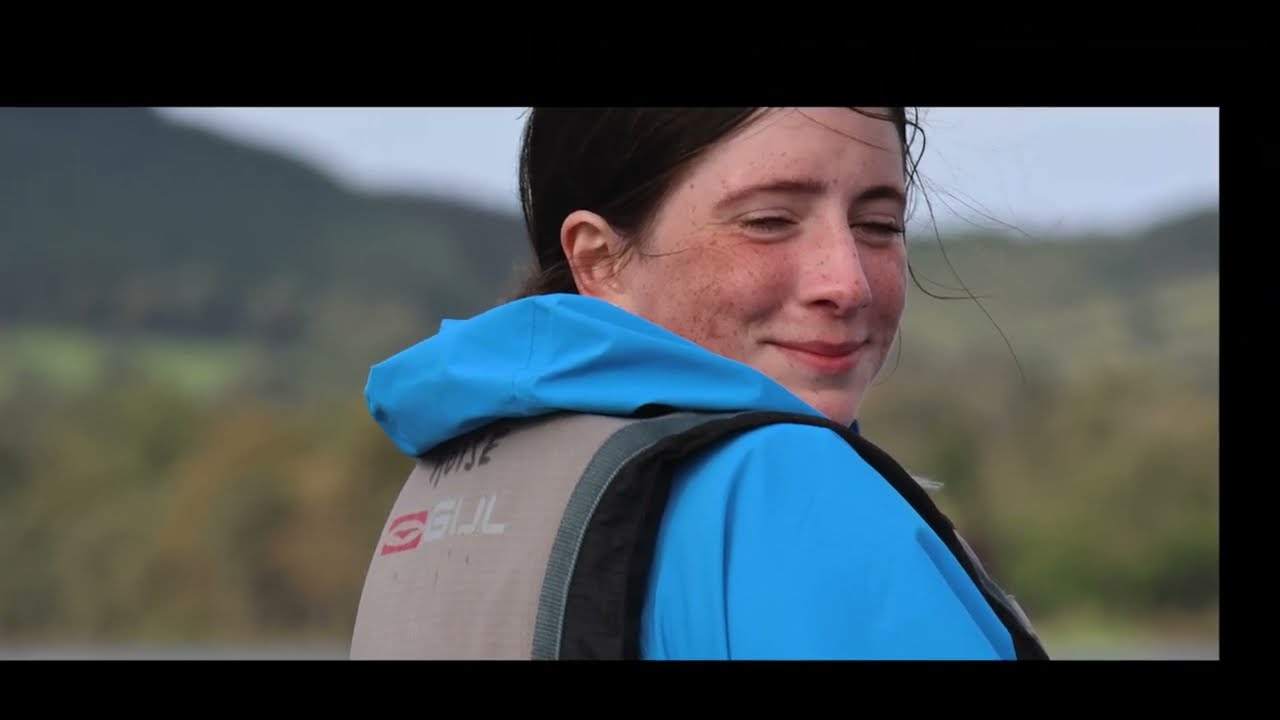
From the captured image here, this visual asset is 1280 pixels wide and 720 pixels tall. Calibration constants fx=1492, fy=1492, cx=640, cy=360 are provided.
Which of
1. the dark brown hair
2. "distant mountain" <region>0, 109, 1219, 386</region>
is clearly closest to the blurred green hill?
"distant mountain" <region>0, 109, 1219, 386</region>

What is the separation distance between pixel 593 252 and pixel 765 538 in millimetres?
678

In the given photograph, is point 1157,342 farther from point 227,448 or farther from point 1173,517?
point 227,448

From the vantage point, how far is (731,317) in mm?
2004

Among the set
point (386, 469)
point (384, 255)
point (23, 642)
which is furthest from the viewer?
point (384, 255)

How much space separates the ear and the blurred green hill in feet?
125

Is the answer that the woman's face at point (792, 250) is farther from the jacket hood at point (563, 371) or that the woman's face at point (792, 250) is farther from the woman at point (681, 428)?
the jacket hood at point (563, 371)

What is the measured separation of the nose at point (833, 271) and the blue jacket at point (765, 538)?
0.18 meters

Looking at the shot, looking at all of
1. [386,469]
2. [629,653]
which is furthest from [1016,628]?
[386,469]

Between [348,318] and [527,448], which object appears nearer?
[527,448]

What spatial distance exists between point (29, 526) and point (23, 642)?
197 inches

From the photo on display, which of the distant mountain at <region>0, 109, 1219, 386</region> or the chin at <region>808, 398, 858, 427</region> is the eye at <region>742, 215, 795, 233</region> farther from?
the distant mountain at <region>0, 109, 1219, 386</region>

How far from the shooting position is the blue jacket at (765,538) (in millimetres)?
1562

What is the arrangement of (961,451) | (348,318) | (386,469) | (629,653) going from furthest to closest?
(348,318) < (961,451) < (386,469) < (629,653)

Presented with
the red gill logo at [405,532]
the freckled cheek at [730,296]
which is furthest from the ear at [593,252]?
the red gill logo at [405,532]
